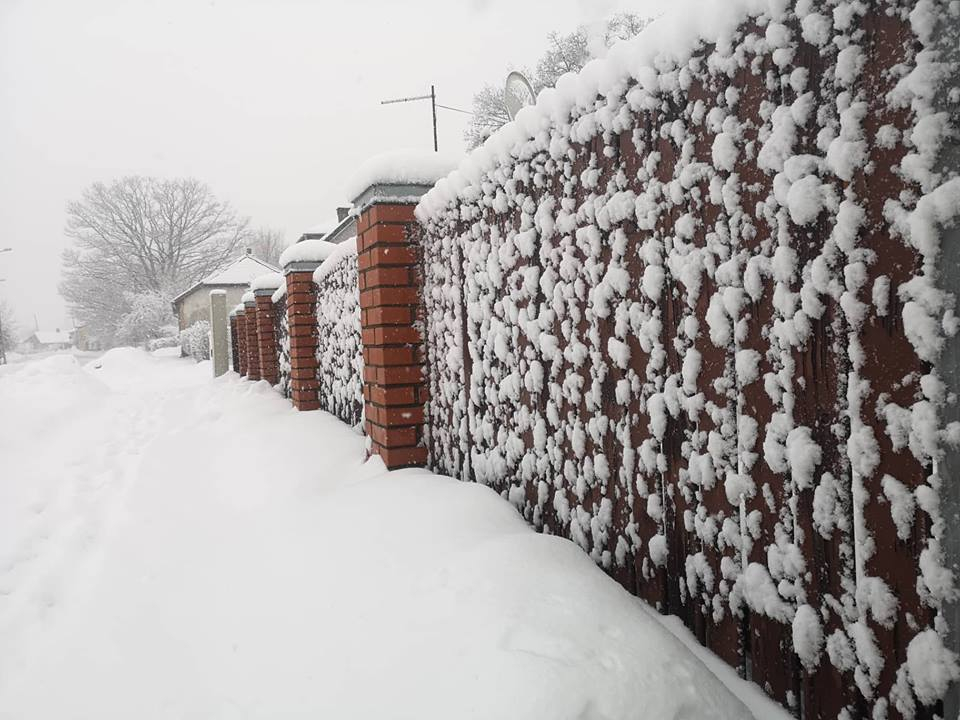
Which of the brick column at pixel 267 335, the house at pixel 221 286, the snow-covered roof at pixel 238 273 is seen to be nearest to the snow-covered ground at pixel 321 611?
the brick column at pixel 267 335

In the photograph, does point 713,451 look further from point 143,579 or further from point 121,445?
point 121,445

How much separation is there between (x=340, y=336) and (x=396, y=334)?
210cm

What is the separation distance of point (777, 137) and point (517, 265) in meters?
1.29

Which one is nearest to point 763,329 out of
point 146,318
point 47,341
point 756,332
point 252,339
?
point 756,332

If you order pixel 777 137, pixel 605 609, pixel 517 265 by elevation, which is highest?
pixel 777 137

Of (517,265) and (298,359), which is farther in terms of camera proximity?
(298,359)

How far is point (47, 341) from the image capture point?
98.6 m

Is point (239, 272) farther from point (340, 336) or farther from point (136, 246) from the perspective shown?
point (340, 336)

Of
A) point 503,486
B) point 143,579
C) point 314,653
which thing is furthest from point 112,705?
point 503,486

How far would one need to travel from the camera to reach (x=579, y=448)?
2193 millimetres

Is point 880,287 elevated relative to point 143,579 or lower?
elevated

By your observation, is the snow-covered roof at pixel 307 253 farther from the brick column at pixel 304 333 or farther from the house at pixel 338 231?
the house at pixel 338 231

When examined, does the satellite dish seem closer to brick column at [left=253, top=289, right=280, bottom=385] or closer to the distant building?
brick column at [left=253, top=289, right=280, bottom=385]

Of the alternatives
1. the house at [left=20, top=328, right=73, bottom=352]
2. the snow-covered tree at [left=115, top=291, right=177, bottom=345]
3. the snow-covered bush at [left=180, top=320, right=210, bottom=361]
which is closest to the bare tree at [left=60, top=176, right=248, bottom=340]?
the snow-covered tree at [left=115, top=291, right=177, bottom=345]
